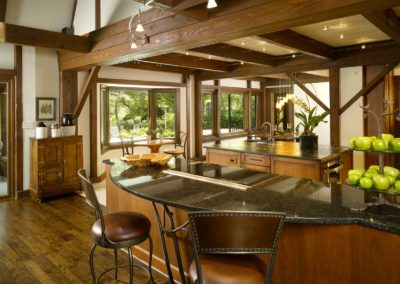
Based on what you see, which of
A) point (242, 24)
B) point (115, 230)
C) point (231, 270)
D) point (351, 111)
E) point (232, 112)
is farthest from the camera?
point (232, 112)

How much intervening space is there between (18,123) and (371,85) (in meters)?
6.25

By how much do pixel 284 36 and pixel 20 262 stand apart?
13.7 feet

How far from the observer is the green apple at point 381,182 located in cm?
161

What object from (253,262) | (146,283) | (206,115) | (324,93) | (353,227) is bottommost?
(146,283)

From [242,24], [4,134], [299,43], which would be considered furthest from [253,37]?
[4,134]

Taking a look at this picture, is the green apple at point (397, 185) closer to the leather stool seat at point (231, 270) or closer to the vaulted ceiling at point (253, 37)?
the leather stool seat at point (231, 270)

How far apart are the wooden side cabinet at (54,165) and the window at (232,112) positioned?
5.28m

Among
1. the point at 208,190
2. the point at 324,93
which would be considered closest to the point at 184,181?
the point at 208,190

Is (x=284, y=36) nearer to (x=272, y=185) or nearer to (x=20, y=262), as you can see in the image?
(x=272, y=185)

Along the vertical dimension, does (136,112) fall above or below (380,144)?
above

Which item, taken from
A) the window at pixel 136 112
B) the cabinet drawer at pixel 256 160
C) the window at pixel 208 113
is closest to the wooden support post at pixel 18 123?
the window at pixel 136 112

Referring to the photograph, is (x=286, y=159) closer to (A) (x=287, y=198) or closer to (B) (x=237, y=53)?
(A) (x=287, y=198)

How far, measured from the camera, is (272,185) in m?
2.31

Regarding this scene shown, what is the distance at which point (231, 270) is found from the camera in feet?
4.97
